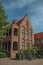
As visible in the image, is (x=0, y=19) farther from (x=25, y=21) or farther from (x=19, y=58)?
(x=25, y=21)

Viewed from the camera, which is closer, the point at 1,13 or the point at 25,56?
the point at 1,13

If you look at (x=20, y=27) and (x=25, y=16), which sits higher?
(x=25, y=16)

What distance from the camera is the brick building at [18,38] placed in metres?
56.0

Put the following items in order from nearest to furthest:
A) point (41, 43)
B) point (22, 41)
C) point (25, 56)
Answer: point (25, 56)
point (22, 41)
point (41, 43)

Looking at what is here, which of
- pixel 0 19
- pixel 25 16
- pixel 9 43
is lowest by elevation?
pixel 9 43

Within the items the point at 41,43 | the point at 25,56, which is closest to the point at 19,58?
the point at 25,56

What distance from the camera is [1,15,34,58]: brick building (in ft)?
184

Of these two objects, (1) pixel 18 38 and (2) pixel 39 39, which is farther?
(2) pixel 39 39

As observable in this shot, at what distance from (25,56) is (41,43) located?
3352 centimetres

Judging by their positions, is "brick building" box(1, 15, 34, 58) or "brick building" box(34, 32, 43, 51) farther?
"brick building" box(34, 32, 43, 51)

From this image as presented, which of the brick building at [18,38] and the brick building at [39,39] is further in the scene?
the brick building at [39,39]

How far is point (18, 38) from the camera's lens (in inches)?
2272

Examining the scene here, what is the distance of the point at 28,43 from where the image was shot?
60.8m

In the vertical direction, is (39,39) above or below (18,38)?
above
